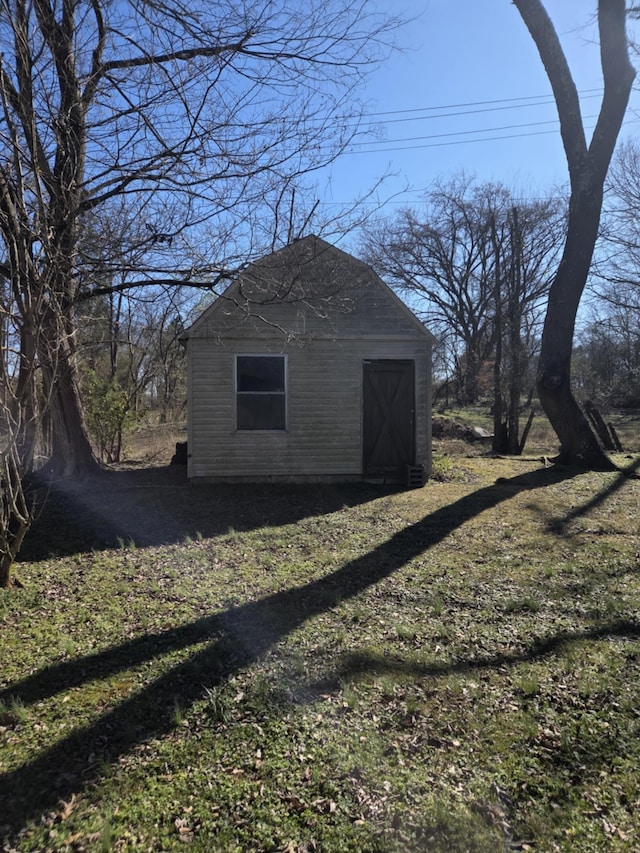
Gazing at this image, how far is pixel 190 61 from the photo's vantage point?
5.29 m

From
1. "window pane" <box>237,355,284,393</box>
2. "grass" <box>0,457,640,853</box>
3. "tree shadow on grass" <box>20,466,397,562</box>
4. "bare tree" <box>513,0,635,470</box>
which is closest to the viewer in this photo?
"grass" <box>0,457,640,853</box>

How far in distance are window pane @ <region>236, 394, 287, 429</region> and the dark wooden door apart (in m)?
1.66

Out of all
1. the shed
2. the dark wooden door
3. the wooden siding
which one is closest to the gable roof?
the shed

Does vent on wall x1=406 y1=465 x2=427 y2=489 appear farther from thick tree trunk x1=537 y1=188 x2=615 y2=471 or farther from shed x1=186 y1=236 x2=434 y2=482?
thick tree trunk x1=537 y1=188 x2=615 y2=471

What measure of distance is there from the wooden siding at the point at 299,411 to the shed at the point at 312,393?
0.06 ft

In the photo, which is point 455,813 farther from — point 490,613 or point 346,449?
point 346,449

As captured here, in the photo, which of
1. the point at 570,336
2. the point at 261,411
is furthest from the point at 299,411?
the point at 570,336

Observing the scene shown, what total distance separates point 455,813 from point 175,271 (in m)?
5.43

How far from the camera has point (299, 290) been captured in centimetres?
700

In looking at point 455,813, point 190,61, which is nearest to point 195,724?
point 455,813

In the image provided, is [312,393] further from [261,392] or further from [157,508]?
[157,508]

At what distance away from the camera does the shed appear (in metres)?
10.4

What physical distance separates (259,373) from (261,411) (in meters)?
0.73

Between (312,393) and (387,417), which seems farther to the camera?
(387,417)
